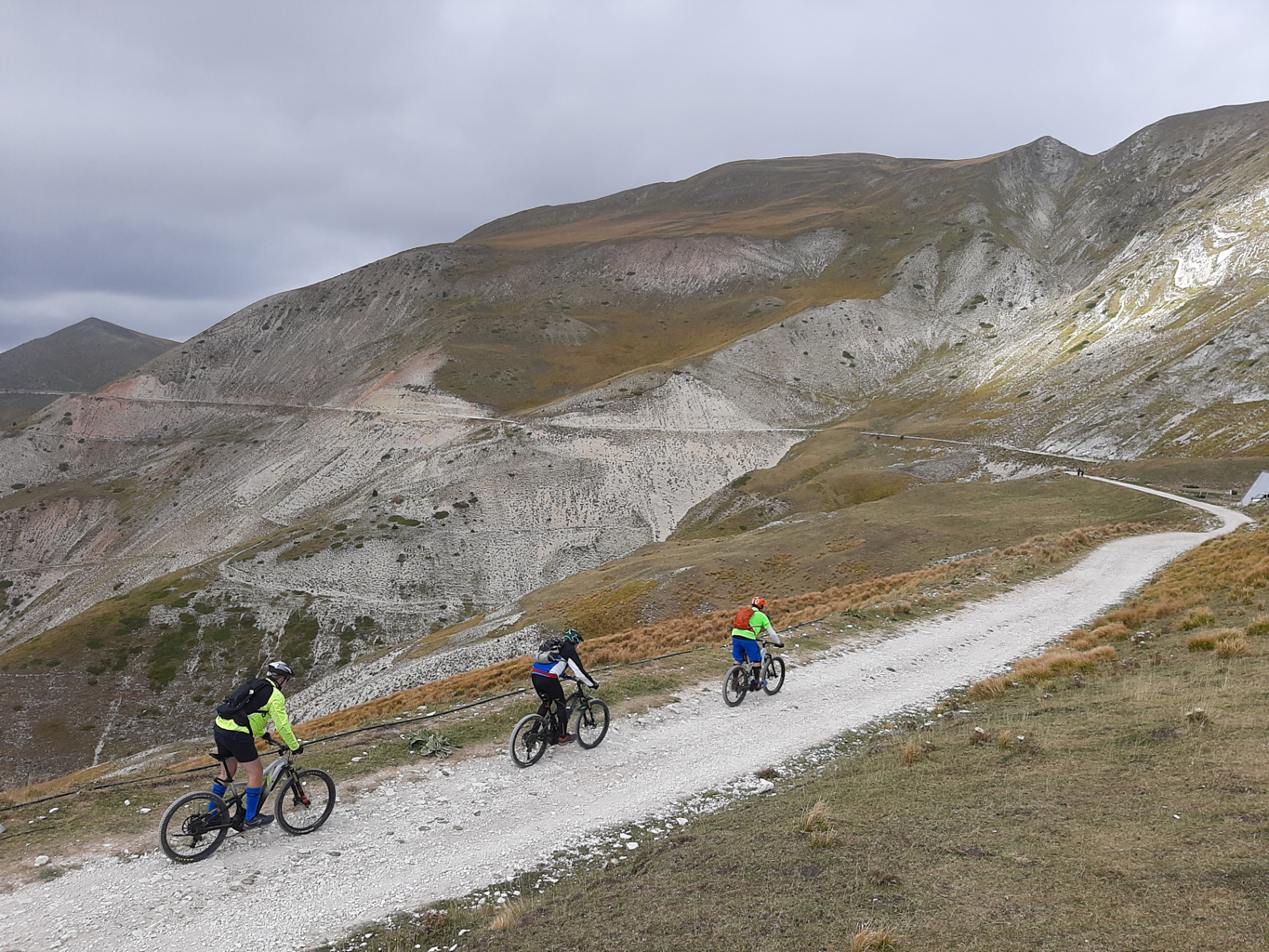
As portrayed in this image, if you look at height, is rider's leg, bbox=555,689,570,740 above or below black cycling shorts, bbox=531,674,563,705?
below

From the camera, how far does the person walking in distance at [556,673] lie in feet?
47.4

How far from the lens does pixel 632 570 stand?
187ft

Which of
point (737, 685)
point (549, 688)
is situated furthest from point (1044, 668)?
point (549, 688)

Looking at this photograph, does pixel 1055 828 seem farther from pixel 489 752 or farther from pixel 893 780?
pixel 489 752

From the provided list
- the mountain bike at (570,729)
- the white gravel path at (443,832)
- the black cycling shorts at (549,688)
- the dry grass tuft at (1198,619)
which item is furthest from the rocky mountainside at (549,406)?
the dry grass tuft at (1198,619)

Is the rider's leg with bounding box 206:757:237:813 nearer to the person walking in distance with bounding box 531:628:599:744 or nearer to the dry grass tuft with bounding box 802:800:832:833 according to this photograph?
the person walking in distance with bounding box 531:628:599:744

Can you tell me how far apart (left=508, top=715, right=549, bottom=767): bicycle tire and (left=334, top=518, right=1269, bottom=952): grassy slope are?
4416 millimetres

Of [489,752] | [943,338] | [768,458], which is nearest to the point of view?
[489,752]

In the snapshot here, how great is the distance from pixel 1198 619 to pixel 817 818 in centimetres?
1687

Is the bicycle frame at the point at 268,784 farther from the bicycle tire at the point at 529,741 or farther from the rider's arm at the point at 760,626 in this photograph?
the rider's arm at the point at 760,626

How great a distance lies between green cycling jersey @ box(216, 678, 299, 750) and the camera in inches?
450

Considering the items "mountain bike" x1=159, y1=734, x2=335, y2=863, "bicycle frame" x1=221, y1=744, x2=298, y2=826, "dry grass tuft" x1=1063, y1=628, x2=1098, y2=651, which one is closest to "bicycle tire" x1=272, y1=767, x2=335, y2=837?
"mountain bike" x1=159, y1=734, x2=335, y2=863

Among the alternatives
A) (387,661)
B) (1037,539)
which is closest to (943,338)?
(1037,539)

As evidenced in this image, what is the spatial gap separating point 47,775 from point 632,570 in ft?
153
